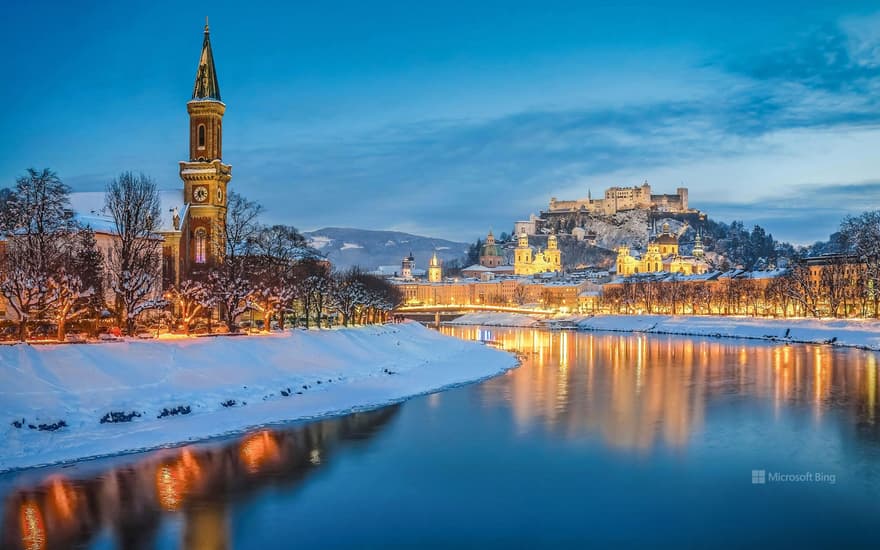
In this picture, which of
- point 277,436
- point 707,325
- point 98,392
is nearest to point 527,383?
point 277,436

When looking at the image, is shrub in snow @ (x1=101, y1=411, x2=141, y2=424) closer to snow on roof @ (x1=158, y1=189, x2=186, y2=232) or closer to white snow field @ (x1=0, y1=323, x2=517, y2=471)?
white snow field @ (x1=0, y1=323, x2=517, y2=471)

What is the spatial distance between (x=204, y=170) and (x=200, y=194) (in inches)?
71.1

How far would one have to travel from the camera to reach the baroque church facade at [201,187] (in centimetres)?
6234

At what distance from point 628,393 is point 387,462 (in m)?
18.1

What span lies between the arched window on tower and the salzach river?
1390 inches

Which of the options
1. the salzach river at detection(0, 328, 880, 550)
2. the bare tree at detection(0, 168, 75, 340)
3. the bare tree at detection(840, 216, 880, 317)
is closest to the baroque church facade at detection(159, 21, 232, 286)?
the bare tree at detection(0, 168, 75, 340)

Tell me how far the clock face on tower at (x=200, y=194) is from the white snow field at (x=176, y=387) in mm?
23176

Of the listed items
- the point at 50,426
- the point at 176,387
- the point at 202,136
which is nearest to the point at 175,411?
the point at 176,387

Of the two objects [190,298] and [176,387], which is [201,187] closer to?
[190,298]

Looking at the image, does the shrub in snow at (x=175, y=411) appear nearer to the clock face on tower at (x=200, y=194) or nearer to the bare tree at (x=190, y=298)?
the bare tree at (x=190, y=298)

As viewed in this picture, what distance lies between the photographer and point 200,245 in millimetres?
63688

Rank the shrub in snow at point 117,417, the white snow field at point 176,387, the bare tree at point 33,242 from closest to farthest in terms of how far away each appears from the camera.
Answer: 1. the white snow field at point 176,387
2. the shrub in snow at point 117,417
3. the bare tree at point 33,242

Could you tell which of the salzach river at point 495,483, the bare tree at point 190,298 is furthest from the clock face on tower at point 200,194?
the salzach river at point 495,483

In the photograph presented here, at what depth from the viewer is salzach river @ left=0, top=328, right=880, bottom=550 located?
16.1m
